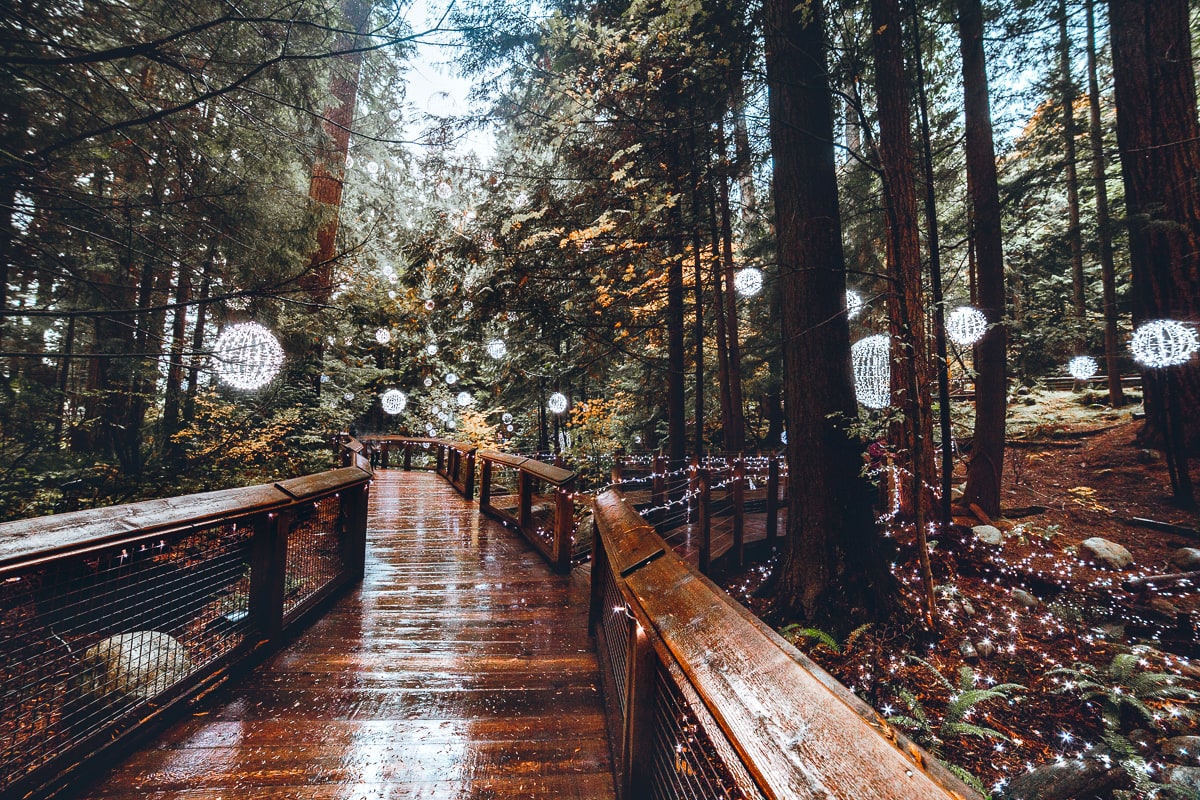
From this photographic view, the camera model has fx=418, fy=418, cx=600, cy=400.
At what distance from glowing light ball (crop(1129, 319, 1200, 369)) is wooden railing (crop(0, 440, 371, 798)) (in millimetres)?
10753

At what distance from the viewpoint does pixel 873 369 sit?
26.7ft

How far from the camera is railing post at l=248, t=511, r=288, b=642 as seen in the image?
Result: 115 inches

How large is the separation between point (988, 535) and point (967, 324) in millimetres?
3269

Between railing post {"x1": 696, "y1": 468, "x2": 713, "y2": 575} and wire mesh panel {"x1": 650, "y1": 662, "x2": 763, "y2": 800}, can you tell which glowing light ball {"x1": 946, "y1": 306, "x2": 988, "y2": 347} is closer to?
railing post {"x1": 696, "y1": 468, "x2": 713, "y2": 575}

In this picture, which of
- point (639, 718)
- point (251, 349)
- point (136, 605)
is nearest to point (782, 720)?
point (639, 718)

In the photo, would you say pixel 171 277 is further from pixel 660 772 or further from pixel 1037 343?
pixel 1037 343

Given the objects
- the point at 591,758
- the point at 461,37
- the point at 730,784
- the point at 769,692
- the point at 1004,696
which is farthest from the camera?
the point at 461,37

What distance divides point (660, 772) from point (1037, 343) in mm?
10620

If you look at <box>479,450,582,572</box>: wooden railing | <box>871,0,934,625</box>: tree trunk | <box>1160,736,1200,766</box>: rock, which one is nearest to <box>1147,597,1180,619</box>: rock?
<box>871,0,934,625</box>: tree trunk

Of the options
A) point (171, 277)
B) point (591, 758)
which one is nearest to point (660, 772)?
point (591, 758)

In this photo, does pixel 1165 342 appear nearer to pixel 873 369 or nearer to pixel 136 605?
pixel 873 369

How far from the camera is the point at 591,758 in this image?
7.02 feet

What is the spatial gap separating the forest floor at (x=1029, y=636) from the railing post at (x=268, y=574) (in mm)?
4299

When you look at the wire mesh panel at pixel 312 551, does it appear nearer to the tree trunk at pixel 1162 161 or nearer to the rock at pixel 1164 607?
the rock at pixel 1164 607
